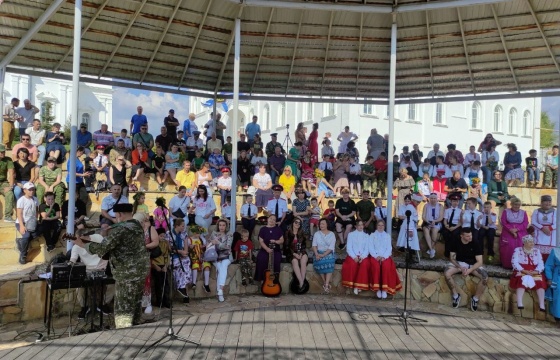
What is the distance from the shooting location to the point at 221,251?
10312 millimetres

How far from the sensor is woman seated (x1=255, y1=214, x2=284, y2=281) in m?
10.5

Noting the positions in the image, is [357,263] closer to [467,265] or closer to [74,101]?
[467,265]

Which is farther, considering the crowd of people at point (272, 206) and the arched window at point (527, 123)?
the arched window at point (527, 123)

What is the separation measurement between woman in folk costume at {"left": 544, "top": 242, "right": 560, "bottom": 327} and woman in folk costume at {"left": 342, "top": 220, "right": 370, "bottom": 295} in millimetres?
3555

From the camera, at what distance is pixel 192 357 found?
5.52 meters

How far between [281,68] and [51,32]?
19.6ft

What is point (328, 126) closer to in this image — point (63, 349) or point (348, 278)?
point (348, 278)

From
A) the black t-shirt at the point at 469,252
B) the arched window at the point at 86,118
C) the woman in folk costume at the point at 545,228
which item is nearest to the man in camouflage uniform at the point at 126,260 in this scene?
the black t-shirt at the point at 469,252

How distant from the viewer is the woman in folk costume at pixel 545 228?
10836 millimetres

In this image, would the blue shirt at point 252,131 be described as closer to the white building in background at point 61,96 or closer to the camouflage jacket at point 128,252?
the camouflage jacket at point 128,252

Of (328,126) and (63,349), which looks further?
(328,126)

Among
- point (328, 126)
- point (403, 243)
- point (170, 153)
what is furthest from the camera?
point (328, 126)

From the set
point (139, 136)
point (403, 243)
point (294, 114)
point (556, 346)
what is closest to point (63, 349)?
point (556, 346)

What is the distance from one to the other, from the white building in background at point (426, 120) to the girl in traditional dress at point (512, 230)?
73.7 ft
